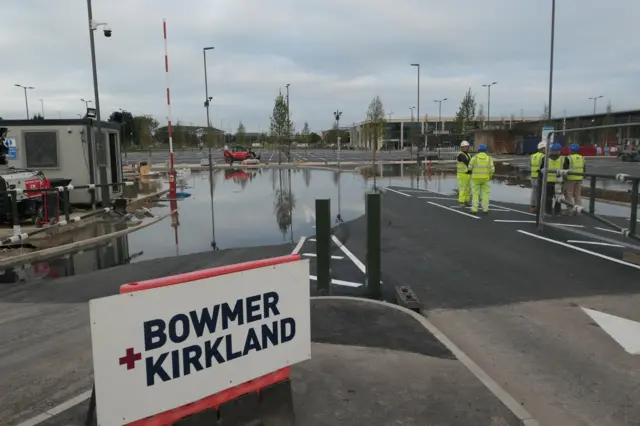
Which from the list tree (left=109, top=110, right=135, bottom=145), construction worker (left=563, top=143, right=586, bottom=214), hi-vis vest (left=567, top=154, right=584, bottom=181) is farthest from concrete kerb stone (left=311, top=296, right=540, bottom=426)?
tree (left=109, top=110, right=135, bottom=145)

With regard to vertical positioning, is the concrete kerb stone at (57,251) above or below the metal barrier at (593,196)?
below

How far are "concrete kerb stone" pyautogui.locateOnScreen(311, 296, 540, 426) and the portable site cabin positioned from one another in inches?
445

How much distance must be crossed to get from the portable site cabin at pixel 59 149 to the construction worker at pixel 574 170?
42.6ft

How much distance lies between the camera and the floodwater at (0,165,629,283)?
8.95 meters

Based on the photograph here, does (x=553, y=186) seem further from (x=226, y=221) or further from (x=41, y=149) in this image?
(x=41, y=149)

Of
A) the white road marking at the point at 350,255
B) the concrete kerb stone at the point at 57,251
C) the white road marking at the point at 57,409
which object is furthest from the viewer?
the concrete kerb stone at the point at 57,251

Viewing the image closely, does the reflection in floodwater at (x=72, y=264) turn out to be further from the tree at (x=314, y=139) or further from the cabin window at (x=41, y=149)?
the tree at (x=314, y=139)

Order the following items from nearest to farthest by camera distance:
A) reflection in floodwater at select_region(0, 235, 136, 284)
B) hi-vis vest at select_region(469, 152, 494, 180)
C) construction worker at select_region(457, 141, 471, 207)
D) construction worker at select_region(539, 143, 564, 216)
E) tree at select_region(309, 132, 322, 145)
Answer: reflection in floodwater at select_region(0, 235, 136, 284)
construction worker at select_region(539, 143, 564, 216)
hi-vis vest at select_region(469, 152, 494, 180)
construction worker at select_region(457, 141, 471, 207)
tree at select_region(309, 132, 322, 145)

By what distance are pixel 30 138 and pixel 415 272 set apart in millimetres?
→ 12565

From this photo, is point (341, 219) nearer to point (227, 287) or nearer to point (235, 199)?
point (235, 199)

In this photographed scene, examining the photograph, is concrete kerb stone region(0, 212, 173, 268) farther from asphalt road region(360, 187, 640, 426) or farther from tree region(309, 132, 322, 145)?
tree region(309, 132, 322, 145)

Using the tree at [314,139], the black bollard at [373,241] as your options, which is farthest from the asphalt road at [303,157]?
the tree at [314,139]

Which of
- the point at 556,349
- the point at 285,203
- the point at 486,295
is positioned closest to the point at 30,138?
the point at 285,203

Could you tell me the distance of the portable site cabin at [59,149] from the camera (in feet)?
47.8
